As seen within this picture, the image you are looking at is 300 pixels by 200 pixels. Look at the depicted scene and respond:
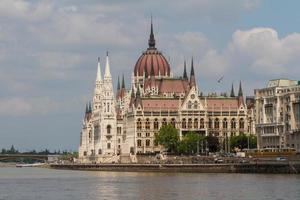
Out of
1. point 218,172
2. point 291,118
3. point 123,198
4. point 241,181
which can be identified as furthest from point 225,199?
point 291,118

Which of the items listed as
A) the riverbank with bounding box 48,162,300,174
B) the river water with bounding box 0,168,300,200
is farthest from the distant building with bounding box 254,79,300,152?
the river water with bounding box 0,168,300,200

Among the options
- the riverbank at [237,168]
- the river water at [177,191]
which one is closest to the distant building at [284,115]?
the riverbank at [237,168]

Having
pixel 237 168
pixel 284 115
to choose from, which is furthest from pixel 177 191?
pixel 284 115

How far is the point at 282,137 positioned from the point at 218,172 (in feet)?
94.6

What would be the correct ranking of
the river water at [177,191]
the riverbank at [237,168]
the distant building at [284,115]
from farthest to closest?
the distant building at [284,115] < the riverbank at [237,168] < the river water at [177,191]

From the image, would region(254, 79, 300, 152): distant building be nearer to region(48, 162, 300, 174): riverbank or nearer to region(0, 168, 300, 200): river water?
region(48, 162, 300, 174): riverbank

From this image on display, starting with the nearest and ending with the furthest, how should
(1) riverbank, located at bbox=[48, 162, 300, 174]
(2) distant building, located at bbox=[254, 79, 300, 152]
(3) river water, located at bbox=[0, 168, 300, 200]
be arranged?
(3) river water, located at bbox=[0, 168, 300, 200] < (1) riverbank, located at bbox=[48, 162, 300, 174] < (2) distant building, located at bbox=[254, 79, 300, 152]

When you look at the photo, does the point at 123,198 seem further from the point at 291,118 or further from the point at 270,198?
the point at 291,118

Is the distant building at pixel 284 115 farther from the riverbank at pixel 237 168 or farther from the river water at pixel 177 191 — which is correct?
the river water at pixel 177 191

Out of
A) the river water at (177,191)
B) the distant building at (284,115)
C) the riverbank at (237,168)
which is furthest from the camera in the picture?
the distant building at (284,115)

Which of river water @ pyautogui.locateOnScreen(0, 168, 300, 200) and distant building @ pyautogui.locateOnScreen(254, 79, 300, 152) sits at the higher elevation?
distant building @ pyautogui.locateOnScreen(254, 79, 300, 152)

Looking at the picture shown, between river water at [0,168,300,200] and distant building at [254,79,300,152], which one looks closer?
river water at [0,168,300,200]

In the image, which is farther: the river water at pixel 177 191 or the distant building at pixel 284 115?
the distant building at pixel 284 115

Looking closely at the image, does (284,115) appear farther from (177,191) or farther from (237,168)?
(177,191)
